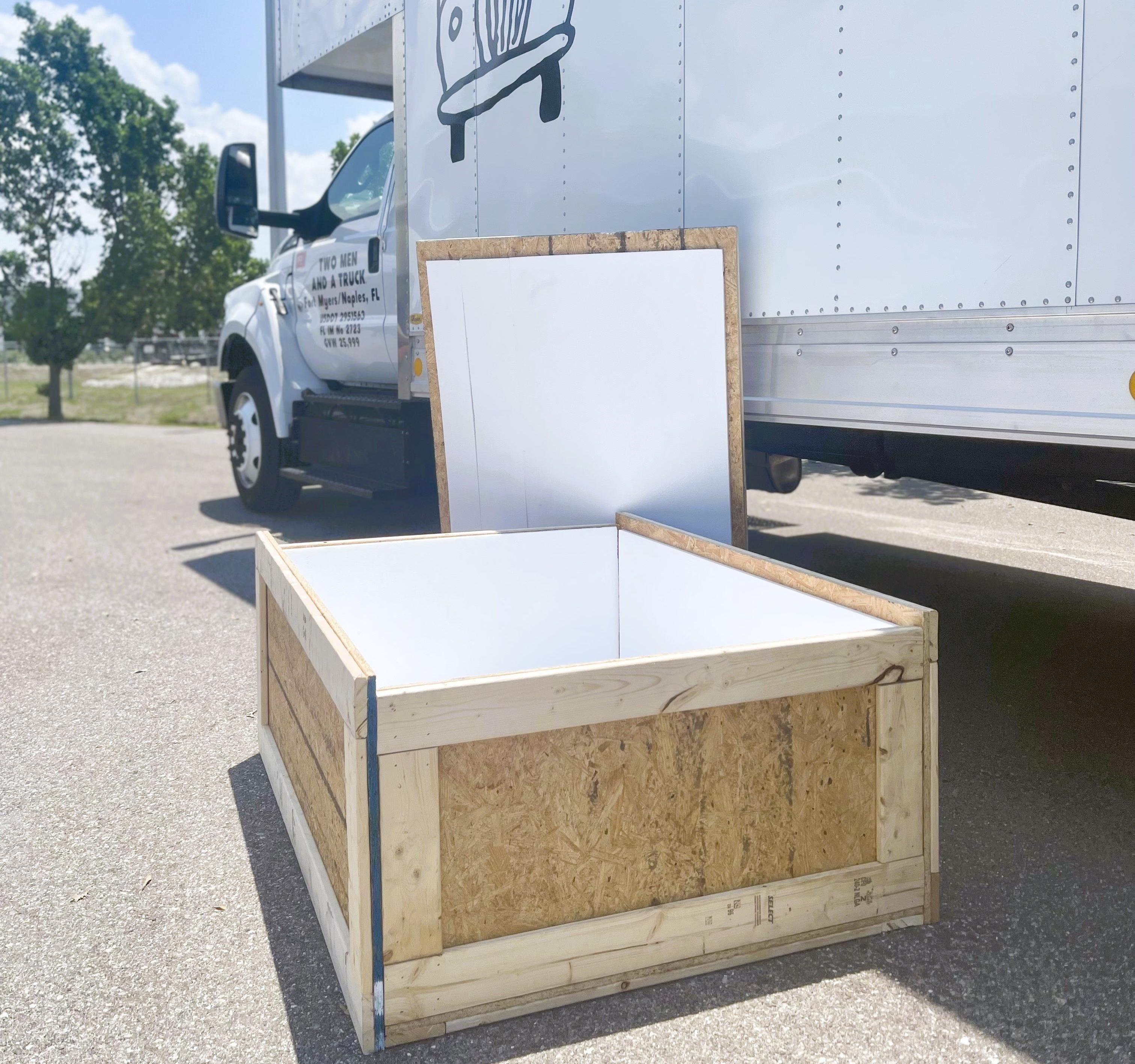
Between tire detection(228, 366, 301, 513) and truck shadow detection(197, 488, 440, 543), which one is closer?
truck shadow detection(197, 488, 440, 543)

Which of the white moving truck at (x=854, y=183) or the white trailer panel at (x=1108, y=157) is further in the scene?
the white moving truck at (x=854, y=183)

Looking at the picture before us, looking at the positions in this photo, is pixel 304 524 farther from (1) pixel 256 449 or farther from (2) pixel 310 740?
(2) pixel 310 740

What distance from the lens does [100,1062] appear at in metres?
2.01

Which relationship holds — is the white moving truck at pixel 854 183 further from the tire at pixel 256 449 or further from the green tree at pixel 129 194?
the green tree at pixel 129 194

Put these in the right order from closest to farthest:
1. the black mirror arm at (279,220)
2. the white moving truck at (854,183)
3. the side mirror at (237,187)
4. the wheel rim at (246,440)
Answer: the white moving truck at (854,183) → the side mirror at (237,187) → the black mirror arm at (279,220) → the wheel rim at (246,440)

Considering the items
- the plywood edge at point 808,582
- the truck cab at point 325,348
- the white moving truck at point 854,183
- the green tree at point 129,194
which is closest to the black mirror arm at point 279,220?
the truck cab at point 325,348

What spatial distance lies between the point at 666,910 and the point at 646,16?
284 cm

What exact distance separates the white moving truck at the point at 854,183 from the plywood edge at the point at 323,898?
5.84ft

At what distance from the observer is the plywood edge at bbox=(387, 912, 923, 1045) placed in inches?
81.7

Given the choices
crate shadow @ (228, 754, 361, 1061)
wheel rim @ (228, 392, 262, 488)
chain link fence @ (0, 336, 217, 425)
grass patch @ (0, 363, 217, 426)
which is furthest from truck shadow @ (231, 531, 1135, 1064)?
chain link fence @ (0, 336, 217, 425)

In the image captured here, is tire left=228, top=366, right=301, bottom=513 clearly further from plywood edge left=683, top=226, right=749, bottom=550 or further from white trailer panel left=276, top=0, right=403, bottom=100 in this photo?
plywood edge left=683, top=226, right=749, bottom=550

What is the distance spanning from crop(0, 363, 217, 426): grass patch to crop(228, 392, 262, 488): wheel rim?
1282cm

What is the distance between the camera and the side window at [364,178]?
20.8 feet

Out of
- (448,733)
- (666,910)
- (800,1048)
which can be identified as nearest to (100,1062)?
(448,733)
